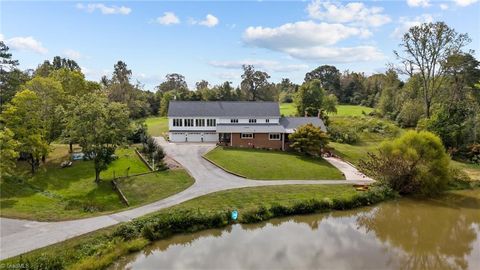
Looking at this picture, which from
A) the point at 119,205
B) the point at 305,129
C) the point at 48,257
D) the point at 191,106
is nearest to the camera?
the point at 48,257

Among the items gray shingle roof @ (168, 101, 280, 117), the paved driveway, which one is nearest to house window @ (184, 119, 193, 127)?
gray shingle roof @ (168, 101, 280, 117)

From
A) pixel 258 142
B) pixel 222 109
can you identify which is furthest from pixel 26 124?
pixel 258 142

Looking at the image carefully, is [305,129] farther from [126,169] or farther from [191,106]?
[126,169]

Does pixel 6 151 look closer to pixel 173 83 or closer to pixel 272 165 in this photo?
pixel 272 165

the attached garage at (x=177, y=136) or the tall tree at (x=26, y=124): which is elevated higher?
the tall tree at (x=26, y=124)

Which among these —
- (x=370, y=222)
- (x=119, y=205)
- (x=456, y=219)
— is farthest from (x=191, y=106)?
(x=456, y=219)

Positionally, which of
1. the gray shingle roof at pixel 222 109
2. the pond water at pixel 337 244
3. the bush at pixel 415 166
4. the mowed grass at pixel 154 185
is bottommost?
the pond water at pixel 337 244

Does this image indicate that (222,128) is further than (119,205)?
Yes

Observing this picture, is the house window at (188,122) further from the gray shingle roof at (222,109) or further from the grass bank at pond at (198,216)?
the grass bank at pond at (198,216)

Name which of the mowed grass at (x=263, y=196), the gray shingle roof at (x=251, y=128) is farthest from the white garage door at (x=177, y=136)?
the mowed grass at (x=263, y=196)
